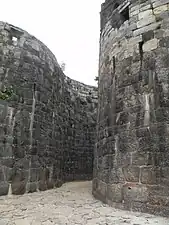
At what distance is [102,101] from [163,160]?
87.3 inches

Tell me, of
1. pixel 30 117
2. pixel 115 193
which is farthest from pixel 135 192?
pixel 30 117

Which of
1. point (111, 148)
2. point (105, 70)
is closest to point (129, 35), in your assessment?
point (105, 70)

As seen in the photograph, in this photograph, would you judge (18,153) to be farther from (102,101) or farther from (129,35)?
(129,35)

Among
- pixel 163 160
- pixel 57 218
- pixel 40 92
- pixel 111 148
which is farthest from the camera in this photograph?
pixel 40 92

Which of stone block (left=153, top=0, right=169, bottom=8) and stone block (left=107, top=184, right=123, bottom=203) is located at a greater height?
stone block (left=153, top=0, right=169, bottom=8)

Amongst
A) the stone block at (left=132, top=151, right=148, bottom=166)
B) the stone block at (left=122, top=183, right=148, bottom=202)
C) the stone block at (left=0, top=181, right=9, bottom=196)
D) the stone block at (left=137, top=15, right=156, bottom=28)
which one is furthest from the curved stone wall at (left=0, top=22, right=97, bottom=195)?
the stone block at (left=137, top=15, right=156, bottom=28)

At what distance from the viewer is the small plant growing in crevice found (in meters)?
5.62

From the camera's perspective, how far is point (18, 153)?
18.5ft

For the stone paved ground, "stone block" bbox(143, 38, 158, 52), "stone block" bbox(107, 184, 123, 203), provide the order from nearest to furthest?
the stone paved ground, "stone block" bbox(107, 184, 123, 203), "stone block" bbox(143, 38, 158, 52)

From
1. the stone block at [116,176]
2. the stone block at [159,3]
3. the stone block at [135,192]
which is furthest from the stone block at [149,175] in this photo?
the stone block at [159,3]

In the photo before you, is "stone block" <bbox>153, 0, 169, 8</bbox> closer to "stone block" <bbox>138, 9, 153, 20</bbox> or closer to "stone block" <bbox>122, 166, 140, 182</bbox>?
"stone block" <bbox>138, 9, 153, 20</bbox>

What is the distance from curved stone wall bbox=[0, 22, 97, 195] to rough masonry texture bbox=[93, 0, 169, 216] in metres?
1.66

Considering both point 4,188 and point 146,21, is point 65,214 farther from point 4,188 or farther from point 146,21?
point 146,21

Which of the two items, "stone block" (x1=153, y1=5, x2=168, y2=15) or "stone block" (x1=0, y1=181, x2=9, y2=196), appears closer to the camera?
"stone block" (x1=153, y1=5, x2=168, y2=15)
